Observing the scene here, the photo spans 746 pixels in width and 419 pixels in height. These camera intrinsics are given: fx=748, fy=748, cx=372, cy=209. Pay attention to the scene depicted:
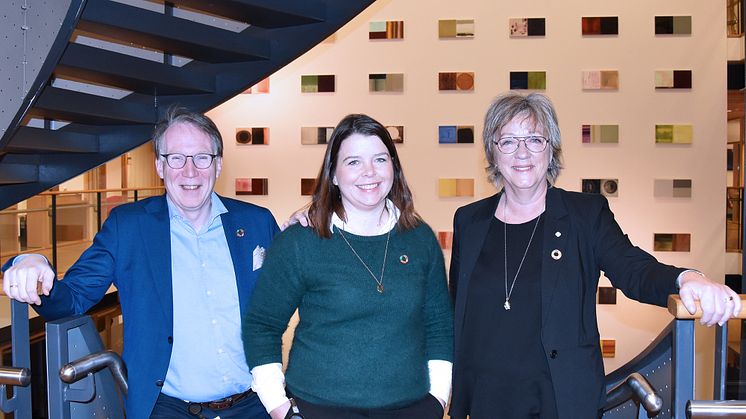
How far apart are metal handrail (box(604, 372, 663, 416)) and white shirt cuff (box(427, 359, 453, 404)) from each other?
0.44 metres

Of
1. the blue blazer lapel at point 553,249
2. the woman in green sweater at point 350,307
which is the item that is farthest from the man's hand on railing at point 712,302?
the woman in green sweater at point 350,307

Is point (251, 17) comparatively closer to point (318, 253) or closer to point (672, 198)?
point (318, 253)

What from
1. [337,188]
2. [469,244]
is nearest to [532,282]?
[469,244]

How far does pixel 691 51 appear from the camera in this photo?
611cm

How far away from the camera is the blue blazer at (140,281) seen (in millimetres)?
2199

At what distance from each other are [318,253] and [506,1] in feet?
15.7

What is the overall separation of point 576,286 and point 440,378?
1.50 ft

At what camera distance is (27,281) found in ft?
6.05

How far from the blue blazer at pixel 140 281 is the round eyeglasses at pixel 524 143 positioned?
A: 856 mm

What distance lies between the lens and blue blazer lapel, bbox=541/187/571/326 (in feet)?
6.84

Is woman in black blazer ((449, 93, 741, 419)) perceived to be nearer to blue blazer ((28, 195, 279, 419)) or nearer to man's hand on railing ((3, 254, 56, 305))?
blue blazer ((28, 195, 279, 419))

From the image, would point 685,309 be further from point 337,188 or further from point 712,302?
point 337,188

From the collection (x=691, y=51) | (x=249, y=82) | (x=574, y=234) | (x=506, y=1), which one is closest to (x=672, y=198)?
(x=691, y=51)

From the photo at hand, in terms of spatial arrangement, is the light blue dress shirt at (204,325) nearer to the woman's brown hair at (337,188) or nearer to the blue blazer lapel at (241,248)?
the blue blazer lapel at (241,248)
